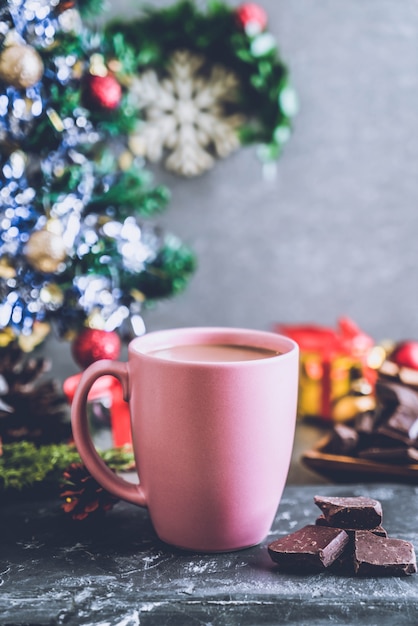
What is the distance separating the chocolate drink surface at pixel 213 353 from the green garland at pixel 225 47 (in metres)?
0.71

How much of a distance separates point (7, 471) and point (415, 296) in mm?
940

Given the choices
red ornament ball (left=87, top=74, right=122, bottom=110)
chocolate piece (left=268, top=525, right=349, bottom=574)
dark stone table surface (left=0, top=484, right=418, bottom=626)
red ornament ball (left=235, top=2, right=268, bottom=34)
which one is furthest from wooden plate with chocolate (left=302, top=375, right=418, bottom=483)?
red ornament ball (left=235, top=2, right=268, bottom=34)

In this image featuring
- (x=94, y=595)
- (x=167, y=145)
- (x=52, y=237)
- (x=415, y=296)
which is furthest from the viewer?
(x=415, y=296)

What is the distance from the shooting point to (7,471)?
76 cm

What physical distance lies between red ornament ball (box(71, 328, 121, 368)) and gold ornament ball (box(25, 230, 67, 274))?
105 mm

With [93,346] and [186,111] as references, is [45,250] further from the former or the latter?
[186,111]

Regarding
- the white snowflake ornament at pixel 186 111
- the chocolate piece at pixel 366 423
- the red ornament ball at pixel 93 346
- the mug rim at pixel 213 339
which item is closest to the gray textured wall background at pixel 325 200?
the white snowflake ornament at pixel 186 111

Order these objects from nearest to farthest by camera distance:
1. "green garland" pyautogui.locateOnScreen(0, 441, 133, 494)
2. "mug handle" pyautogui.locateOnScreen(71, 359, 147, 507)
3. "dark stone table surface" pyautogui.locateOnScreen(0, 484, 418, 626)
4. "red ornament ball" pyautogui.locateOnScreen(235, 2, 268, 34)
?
1. "dark stone table surface" pyautogui.locateOnScreen(0, 484, 418, 626)
2. "mug handle" pyautogui.locateOnScreen(71, 359, 147, 507)
3. "green garland" pyautogui.locateOnScreen(0, 441, 133, 494)
4. "red ornament ball" pyautogui.locateOnScreen(235, 2, 268, 34)

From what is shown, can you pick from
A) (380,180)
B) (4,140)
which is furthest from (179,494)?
(380,180)

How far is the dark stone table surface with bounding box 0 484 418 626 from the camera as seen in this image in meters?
0.51

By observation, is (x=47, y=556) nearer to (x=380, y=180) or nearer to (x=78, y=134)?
(x=78, y=134)

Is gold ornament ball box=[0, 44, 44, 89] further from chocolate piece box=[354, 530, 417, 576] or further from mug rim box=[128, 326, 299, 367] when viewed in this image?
chocolate piece box=[354, 530, 417, 576]

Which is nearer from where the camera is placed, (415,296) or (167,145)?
(167,145)

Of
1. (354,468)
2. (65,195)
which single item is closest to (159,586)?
(354,468)
